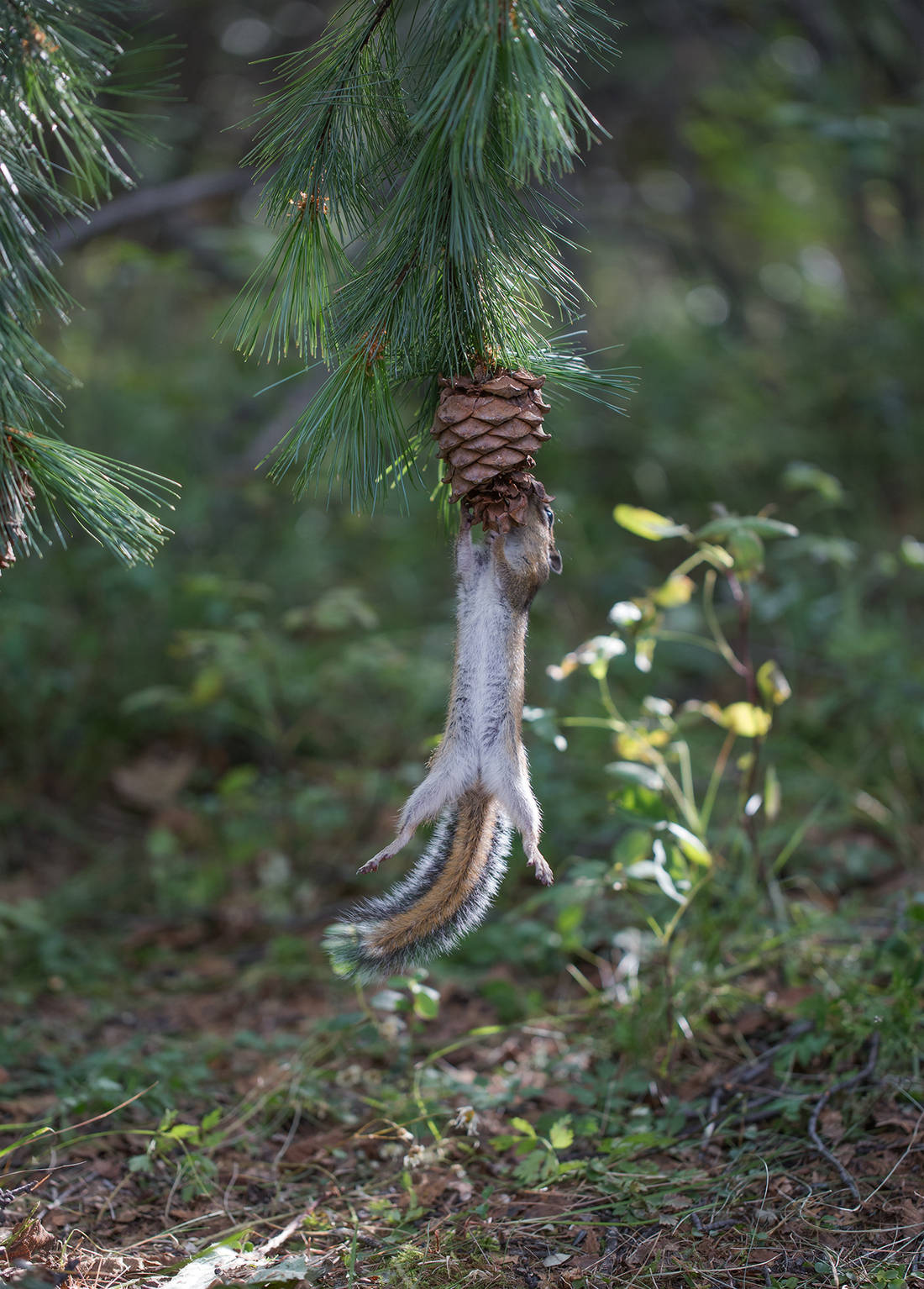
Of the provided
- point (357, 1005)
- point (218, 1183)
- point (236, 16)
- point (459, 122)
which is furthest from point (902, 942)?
point (236, 16)

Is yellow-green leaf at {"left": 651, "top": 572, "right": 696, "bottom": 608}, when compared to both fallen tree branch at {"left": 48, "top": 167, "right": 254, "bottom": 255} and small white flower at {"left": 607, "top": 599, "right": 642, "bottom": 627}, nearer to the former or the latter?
small white flower at {"left": 607, "top": 599, "right": 642, "bottom": 627}

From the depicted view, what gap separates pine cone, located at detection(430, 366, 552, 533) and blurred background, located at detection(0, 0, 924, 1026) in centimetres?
28

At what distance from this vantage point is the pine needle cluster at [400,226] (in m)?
1.49

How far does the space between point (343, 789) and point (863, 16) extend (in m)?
6.11

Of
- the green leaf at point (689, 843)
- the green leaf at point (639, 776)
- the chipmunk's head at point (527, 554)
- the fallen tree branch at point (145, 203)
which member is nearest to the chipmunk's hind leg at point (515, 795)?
the chipmunk's head at point (527, 554)

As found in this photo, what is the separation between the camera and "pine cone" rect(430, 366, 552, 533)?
1535mm

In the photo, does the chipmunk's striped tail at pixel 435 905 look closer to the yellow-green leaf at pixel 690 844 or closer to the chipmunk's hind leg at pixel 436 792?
the chipmunk's hind leg at pixel 436 792

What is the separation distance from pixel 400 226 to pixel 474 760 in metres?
0.91

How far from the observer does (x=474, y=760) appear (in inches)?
65.1

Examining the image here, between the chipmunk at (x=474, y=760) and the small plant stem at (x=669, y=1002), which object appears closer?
the chipmunk at (x=474, y=760)

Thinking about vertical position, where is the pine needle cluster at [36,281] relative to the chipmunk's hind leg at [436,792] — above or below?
above

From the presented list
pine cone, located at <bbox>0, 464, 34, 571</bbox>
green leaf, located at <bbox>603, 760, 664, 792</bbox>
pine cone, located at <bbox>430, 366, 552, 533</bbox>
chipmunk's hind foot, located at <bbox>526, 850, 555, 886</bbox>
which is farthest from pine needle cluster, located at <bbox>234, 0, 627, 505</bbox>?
green leaf, located at <bbox>603, 760, 664, 792</bbox>

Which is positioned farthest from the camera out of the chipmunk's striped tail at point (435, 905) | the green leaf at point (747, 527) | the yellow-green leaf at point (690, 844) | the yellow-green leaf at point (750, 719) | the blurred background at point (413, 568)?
the blurred background at point (413, 568)

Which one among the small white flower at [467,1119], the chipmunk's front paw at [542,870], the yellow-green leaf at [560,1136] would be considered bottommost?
the small white flower at [467,1119]
